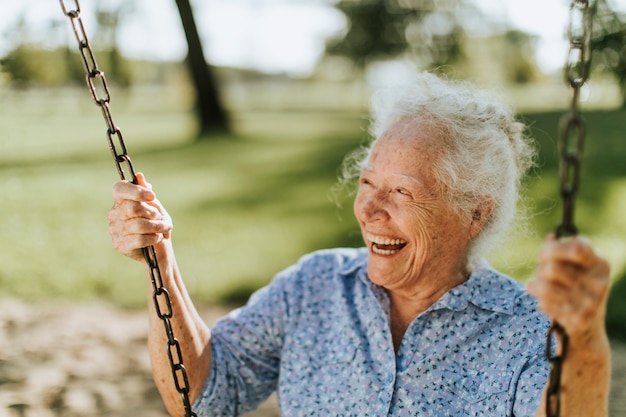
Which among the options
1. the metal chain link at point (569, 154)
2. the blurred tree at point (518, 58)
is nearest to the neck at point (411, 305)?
the metal chain link at point (569, 154)

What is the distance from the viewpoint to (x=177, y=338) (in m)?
2.36

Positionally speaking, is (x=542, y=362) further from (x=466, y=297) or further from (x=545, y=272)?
(x=545, y=272)

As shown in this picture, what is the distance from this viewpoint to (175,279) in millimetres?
2365

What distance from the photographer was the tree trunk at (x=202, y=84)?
53.2ft

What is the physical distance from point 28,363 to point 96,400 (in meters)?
0.71

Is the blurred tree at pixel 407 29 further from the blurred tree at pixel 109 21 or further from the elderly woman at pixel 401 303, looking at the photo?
the elderly woman at pixel 401 303

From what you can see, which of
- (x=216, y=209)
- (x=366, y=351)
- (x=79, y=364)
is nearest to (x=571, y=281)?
(x=366, y=351)

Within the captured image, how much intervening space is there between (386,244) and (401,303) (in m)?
0.25

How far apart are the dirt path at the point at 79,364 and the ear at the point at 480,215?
2.16 m

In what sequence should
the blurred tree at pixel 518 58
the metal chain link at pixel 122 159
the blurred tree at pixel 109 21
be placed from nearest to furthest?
the metal chain link at pixel 122 159
the blurred tree at pixel 109 21
the blurred tree at pixel 518 58

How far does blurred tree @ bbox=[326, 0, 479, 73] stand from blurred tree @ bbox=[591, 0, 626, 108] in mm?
30095

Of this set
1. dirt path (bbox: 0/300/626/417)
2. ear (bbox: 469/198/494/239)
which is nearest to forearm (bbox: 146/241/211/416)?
ear (bbox: 469/198/494/239)

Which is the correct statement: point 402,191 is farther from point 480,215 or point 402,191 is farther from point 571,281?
point 571,281

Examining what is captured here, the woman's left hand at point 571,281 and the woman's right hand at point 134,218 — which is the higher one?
the woman's right hand at point 134,218
